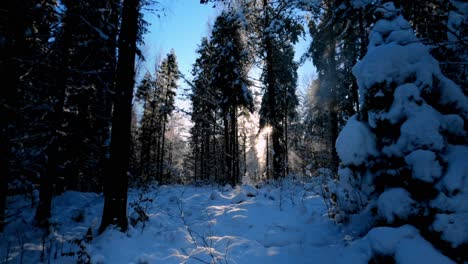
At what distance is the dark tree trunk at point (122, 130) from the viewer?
17.6 ft

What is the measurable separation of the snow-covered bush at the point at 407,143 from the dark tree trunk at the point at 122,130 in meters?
4.15

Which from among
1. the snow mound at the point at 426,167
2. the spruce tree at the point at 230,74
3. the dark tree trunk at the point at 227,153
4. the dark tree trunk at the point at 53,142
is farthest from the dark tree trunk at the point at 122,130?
the spruce tree at the point at 230,74

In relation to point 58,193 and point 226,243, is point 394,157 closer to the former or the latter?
point 226,243

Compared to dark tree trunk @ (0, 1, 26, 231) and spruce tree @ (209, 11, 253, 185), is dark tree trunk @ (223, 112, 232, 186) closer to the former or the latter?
spruce tree @ (209, 11, 253, 185)

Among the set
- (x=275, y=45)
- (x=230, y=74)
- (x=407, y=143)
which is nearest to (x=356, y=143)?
(x=407, y=143)

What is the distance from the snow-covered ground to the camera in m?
3.27

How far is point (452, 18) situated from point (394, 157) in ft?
7.61

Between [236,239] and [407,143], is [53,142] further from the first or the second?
[407,143]

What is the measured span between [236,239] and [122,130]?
316 centimetres

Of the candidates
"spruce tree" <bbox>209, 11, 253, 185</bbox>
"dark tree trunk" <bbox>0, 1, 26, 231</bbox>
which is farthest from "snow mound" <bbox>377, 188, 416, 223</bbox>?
"spruce tree" <bbox>209, 11, 253, 185</bbox>

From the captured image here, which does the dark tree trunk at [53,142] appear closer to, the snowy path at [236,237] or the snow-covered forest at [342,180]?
the snow-covered forest at [342,180]

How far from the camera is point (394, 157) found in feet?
11.2

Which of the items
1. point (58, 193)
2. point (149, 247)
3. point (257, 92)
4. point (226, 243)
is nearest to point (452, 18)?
point (226, 243)

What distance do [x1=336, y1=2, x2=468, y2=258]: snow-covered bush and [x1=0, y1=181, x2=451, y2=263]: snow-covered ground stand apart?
28 cm
